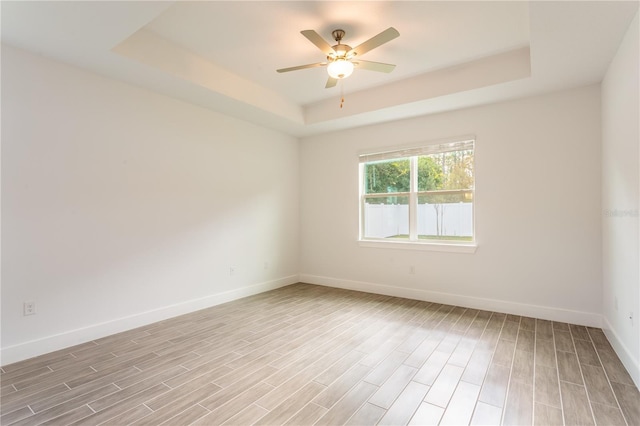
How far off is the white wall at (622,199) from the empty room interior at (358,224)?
3 cm

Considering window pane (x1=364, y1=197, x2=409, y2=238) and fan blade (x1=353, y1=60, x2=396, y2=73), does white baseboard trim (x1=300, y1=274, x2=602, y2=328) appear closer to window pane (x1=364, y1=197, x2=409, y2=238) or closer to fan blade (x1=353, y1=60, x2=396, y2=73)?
window pane (x1=364, y1=197, x2=409, y2=238)

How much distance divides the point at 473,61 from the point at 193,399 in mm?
4146

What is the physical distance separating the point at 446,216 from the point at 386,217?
92 cm

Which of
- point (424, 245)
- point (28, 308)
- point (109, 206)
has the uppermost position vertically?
point (109, 206)

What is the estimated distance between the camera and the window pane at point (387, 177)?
4.81 m

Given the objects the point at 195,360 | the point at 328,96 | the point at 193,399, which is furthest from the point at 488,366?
the point at 328,96

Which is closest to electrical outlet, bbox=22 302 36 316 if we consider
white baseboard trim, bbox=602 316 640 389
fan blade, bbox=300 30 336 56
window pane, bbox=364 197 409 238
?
fan blade, bbox=300 30 336 56

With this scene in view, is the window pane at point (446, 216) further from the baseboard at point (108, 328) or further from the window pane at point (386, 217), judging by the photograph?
the baseboard at point (108, 328)

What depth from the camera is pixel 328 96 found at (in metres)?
4.56

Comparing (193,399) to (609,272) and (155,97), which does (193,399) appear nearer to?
(155,97)

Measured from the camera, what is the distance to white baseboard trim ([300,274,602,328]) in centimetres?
347

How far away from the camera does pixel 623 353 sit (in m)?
2.56

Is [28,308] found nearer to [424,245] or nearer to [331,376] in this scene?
[331,376]

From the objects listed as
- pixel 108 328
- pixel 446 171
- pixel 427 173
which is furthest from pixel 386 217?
pixel 108 328
